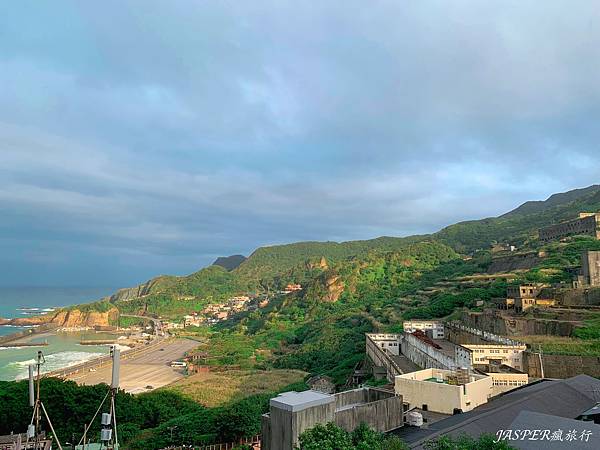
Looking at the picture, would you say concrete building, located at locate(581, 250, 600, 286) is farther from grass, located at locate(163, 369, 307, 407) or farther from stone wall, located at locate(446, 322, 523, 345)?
grass, located at locate(163, 369, 307, 407)

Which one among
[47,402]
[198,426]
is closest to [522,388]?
[198,426]

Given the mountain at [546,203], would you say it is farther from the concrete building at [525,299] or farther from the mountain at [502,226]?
the concrete building at [525,299]

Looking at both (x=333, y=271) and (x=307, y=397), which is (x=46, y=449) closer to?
(x=307, y=397)

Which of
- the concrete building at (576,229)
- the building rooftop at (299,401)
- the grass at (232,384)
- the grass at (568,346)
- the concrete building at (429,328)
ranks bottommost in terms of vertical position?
the grass at (232,384)

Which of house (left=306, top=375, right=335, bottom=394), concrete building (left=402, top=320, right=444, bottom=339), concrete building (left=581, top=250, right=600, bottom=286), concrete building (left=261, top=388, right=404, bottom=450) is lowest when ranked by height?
house (left=306, top=375, right=335, bottom=394)

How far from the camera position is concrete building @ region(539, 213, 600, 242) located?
50.4 meters

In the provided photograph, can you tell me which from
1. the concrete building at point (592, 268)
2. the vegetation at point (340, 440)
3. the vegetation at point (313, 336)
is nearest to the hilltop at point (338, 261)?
the vegetation at point (313, 336)

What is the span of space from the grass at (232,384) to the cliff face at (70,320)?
7556 cm

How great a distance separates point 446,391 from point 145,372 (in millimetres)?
50793

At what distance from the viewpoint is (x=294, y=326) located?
76.6m

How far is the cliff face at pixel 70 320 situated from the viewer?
11294 centimetres

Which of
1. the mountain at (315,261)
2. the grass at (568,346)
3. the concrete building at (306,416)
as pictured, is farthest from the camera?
the mountain at (315,261)

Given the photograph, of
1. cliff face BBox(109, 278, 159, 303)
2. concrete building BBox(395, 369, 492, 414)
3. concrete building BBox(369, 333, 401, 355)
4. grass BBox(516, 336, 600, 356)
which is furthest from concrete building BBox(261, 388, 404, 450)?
cliff face BBox(109, 278, 159, 303)

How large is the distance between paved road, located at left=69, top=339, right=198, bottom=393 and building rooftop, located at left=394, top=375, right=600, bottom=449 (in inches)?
1547
